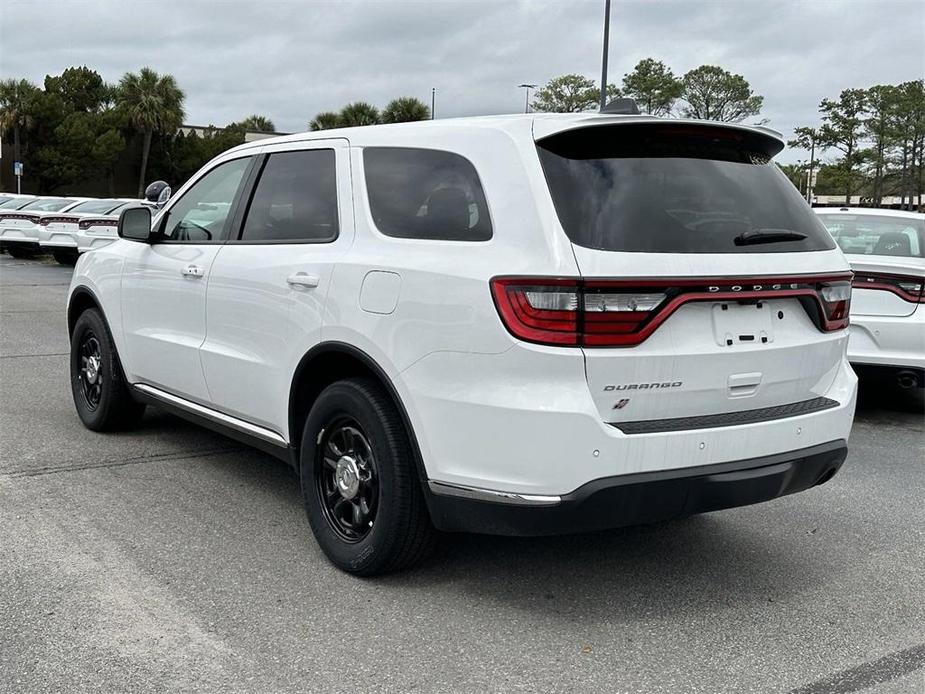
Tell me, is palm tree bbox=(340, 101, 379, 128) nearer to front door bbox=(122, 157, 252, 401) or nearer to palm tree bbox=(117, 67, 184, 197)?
palm tree bbox=(117, 67, 184, 197)

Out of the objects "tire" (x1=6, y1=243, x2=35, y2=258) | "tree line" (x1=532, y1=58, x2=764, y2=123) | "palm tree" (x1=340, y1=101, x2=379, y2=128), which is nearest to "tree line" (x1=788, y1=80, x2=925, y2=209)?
"tree line" (x1=532, y1=58, x2=764, y2=123)

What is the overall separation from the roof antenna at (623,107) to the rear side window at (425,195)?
0.66 metres

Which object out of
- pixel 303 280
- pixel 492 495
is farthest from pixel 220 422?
pixel 492 495

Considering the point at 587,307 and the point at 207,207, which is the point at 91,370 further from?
the point at 587,307

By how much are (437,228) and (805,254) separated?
1401 mm

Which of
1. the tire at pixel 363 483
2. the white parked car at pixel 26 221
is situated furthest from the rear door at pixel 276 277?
the white parked car at pixel 26 221

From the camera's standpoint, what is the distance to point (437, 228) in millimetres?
3568

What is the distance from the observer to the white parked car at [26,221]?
21875mm

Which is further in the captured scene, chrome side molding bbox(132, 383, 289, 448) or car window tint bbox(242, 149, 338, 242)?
chrome side molding bbox(132, 383, 289, 448)

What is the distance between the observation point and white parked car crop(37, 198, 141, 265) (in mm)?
20859

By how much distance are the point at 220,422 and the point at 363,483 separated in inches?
49.7

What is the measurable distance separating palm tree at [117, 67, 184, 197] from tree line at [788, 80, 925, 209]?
133ft

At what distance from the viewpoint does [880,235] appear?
7.75 m

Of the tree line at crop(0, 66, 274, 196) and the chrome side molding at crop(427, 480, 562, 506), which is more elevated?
the tree line at crop(0, 66, 274, 196)
